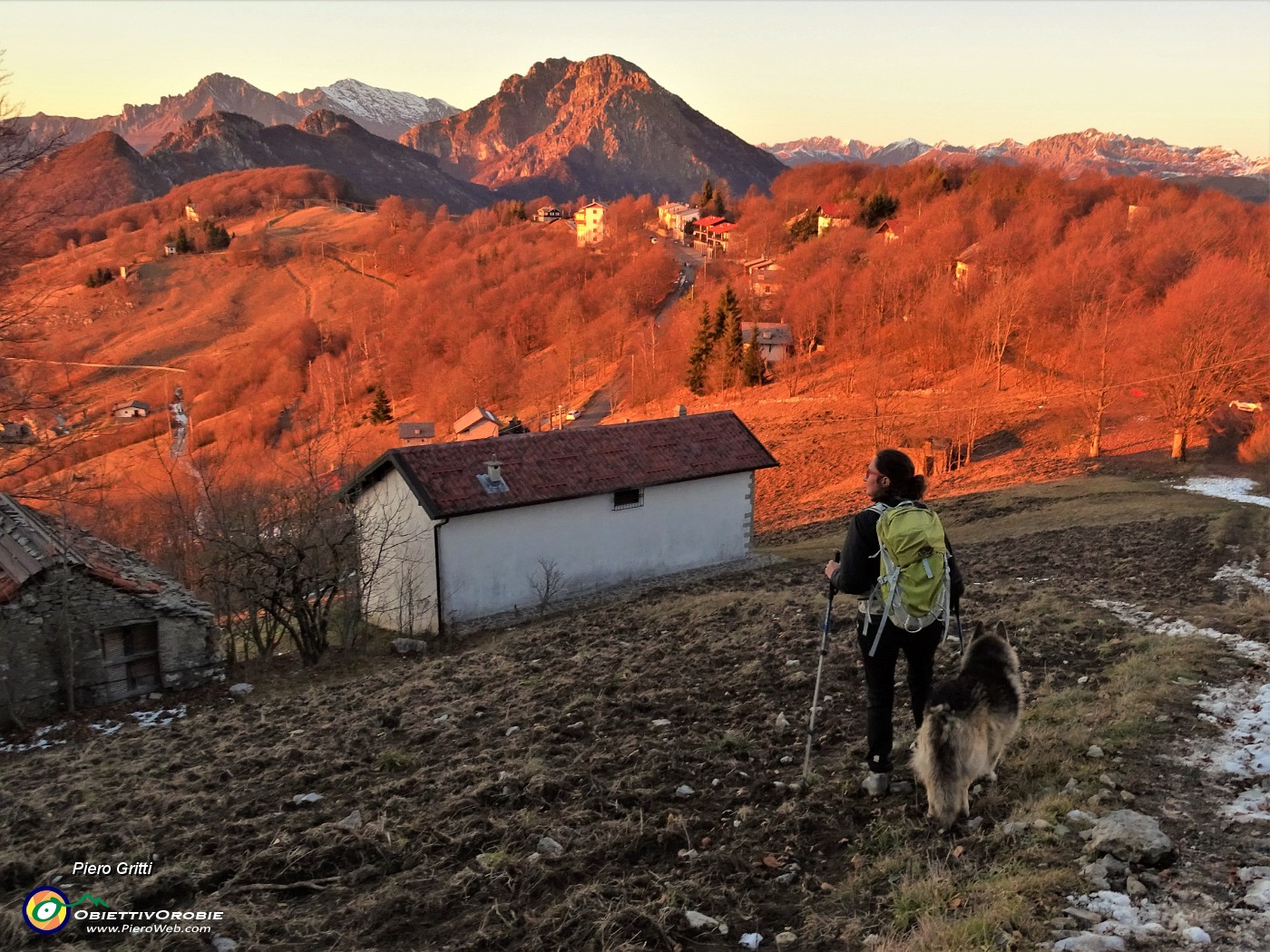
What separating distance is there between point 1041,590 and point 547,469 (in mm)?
12066

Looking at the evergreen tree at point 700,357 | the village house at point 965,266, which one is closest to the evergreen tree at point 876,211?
the village house at point 965,266

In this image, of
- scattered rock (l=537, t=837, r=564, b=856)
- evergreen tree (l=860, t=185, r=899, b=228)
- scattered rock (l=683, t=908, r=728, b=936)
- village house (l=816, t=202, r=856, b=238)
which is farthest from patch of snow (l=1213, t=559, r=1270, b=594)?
evergreen tree (l=860, t=185, r=899, b=228)

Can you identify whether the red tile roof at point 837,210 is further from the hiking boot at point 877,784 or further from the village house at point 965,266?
the hiking boot at point 877,784

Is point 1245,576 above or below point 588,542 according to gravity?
above

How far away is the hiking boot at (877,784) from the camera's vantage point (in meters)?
5.06

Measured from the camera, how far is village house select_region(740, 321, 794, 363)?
68188 millimetres

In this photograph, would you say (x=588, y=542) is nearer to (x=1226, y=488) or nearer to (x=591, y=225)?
(x=1226, y=488)

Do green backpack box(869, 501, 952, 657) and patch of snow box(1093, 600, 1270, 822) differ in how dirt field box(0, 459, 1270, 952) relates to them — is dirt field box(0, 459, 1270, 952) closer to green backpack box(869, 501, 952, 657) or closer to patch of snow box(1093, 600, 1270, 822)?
patch of snow box(1093, 600, 1270, 822)

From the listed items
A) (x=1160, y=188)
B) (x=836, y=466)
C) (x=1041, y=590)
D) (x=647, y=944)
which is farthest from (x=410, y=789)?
(x=1160, y=188)

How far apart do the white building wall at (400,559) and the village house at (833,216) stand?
9379 cm

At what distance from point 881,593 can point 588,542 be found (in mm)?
15881

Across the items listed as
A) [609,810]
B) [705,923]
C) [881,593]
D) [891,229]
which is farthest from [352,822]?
[891,229]

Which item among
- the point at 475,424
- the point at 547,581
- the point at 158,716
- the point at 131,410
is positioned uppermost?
the point at 158,716

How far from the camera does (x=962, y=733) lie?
439 centimetres
